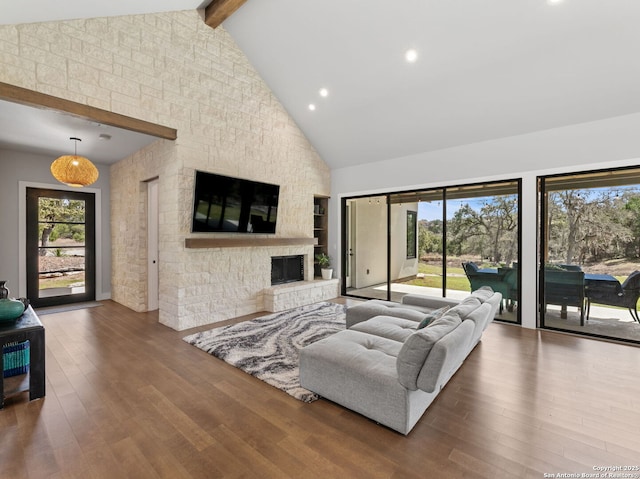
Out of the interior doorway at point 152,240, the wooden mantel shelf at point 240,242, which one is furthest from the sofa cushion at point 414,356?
the interior doorway at point 152,240

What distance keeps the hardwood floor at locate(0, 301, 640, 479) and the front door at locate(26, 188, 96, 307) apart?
3.12 metres

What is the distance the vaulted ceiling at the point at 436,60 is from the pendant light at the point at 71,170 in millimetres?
1707

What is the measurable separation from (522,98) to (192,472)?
519 centimetres

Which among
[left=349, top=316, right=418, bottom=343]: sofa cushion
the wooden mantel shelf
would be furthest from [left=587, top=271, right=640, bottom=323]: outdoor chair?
the wooden mantel shelf

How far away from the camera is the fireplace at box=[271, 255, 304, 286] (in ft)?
18.9

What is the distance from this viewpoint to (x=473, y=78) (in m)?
3.95

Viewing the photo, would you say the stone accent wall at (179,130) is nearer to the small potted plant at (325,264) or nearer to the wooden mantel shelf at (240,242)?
the wooden mantel shelf at (240,242)

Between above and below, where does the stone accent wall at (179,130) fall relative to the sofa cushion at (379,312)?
above

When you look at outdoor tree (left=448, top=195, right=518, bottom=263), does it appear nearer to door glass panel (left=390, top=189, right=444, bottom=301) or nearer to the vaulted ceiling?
door glass panel (left=390, top=189, right=444, bottom=301)

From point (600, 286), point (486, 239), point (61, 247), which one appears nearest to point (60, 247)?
point (61, 247)

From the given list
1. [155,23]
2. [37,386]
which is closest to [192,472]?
[37,386]

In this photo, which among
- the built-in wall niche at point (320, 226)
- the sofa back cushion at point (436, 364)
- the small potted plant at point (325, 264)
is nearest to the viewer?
the sofa back cushion at point (436, 364)

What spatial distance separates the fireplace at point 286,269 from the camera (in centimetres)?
577

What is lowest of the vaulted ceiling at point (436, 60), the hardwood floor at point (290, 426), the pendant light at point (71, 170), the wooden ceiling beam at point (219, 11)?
the hardwood floor at point (290, 426)
